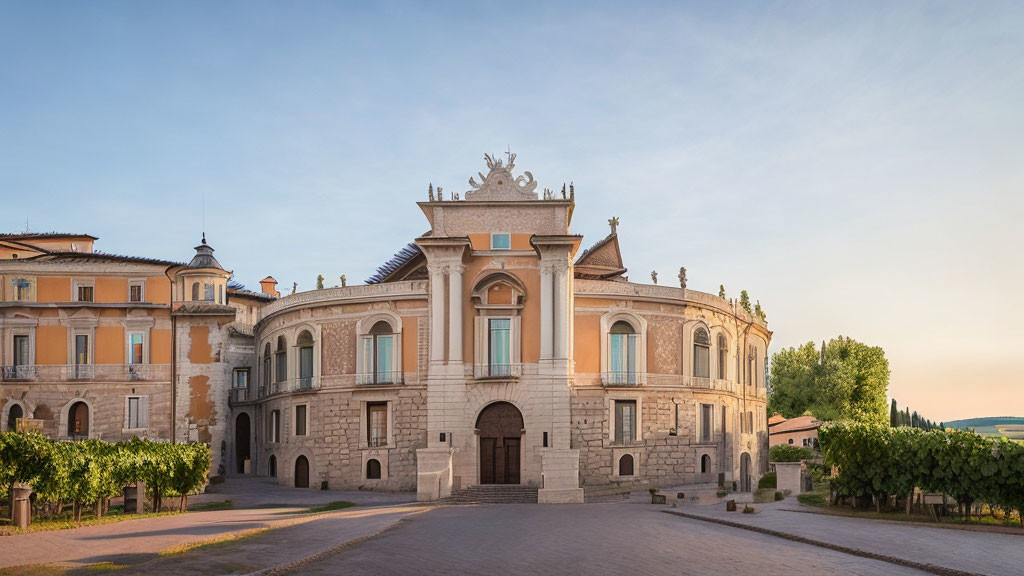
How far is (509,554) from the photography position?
71.0ft

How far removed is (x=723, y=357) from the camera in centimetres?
5081

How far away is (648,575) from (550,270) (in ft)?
82.5

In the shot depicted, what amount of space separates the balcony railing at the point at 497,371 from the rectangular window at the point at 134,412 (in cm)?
2076

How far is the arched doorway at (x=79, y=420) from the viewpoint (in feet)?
169

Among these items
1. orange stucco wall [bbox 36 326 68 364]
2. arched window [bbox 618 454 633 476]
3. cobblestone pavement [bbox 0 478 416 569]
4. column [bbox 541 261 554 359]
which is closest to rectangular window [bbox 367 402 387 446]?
cobblestone pavement [bbox 0 478 416 569]

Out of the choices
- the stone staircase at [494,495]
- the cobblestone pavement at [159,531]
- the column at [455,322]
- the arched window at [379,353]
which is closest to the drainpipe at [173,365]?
the cobblestone pavement at [159,531]

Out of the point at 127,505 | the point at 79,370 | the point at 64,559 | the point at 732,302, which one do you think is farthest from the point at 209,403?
the point at 64,559

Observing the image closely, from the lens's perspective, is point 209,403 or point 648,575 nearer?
point 648,575

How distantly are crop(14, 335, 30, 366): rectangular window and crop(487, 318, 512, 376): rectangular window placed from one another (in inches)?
1052

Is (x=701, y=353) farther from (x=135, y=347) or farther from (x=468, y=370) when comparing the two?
(x=135, y=347)

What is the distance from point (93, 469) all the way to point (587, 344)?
23235 millimetres

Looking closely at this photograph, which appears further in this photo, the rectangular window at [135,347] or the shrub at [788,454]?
the rectangular window at [135,347]

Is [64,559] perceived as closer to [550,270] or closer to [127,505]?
[127,505]

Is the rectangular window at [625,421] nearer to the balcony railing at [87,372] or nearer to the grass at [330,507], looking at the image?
the grass at [330,507]
